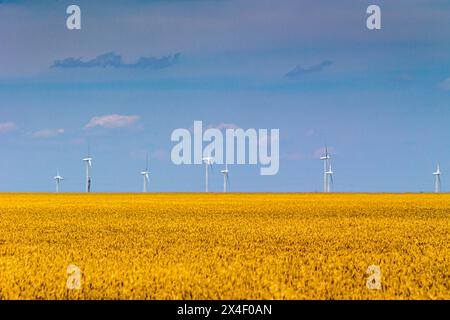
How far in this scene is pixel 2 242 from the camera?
26188mm

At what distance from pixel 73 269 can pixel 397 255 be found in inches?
391

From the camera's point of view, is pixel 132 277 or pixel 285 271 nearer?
pixel 132 277

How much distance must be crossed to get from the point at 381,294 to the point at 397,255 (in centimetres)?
798

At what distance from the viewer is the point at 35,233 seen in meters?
31.0

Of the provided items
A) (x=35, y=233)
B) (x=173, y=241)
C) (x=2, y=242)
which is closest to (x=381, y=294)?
(x=173, y=241)

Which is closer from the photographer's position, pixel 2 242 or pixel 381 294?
pixel 381 294
